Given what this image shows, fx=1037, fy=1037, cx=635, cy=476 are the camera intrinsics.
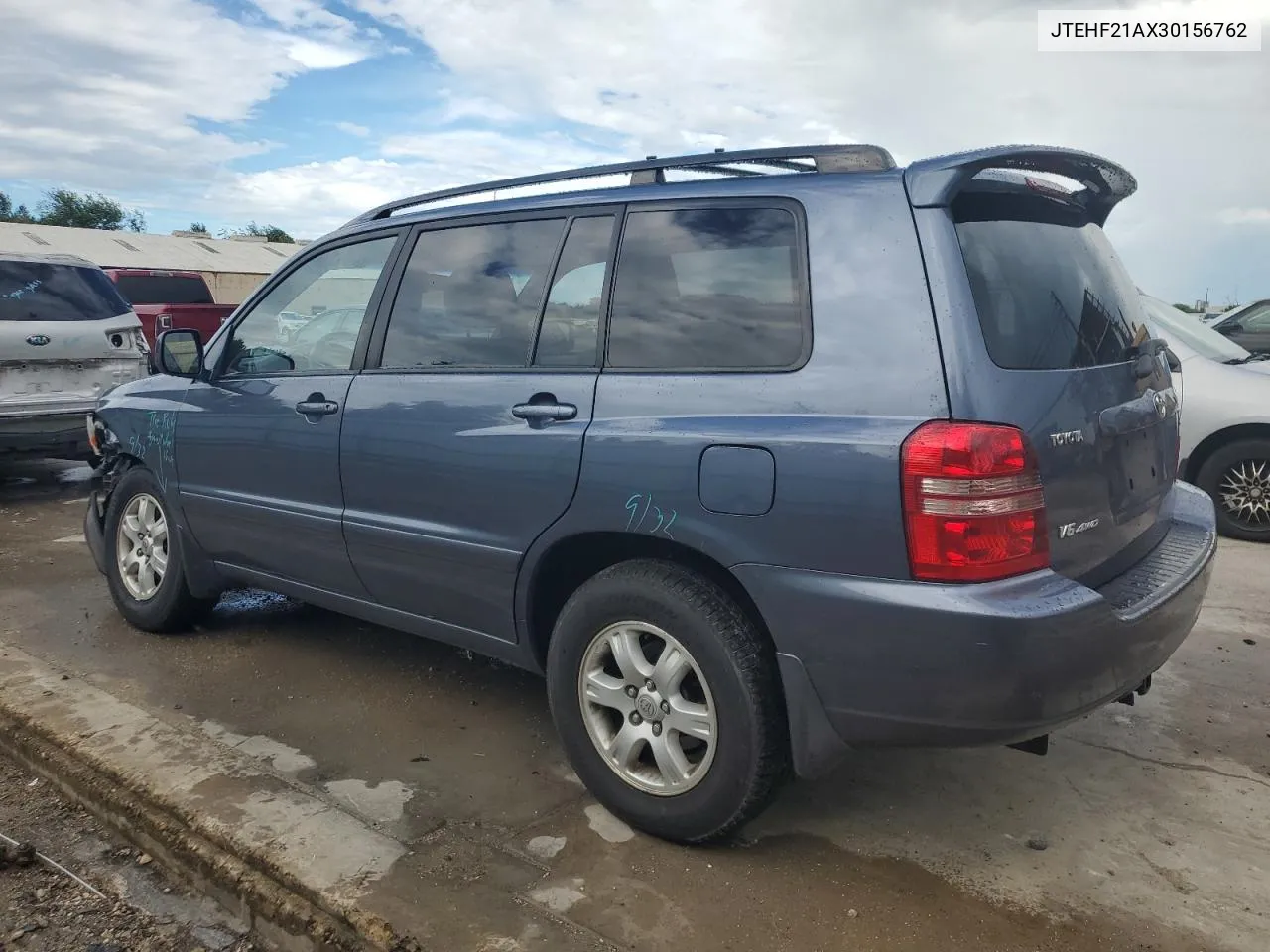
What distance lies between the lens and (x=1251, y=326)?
35.3ft

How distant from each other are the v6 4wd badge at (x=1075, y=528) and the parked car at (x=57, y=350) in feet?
22.5

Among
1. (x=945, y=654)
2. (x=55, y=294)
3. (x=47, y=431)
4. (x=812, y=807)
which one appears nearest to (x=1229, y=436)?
(x=812, y=807)

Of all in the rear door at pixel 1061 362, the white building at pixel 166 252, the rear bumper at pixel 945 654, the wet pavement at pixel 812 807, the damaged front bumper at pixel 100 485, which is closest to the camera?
the rear bumper at pixel 945 654

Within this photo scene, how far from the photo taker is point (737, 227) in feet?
9.31

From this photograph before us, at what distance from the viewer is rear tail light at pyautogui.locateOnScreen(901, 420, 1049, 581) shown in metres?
2.33

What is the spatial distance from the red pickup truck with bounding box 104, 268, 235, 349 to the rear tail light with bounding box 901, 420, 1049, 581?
37.7 ft

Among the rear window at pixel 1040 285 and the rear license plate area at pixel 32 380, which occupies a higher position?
the rear window at pixel 1040 285

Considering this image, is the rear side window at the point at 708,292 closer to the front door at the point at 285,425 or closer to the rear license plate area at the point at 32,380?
the front door at the point at 285,425

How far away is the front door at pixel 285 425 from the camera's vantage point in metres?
3.78

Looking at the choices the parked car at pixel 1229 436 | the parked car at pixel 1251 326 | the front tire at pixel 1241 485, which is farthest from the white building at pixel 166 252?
the front tire at pixel 1241 485


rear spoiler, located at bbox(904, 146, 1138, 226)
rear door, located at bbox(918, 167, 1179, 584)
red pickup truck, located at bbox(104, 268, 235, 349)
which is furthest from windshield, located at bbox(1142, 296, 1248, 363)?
red pickup truck, located at bbox(104, 268, 235, 349)

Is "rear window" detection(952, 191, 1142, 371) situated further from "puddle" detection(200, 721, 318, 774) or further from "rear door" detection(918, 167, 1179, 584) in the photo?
"puddle" detection(200, 721, 318, 774)

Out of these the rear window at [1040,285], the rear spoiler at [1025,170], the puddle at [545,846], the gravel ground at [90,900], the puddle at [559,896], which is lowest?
the gravel ground at [90,900]

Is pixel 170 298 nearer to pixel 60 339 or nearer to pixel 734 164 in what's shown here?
pixel 60 339
